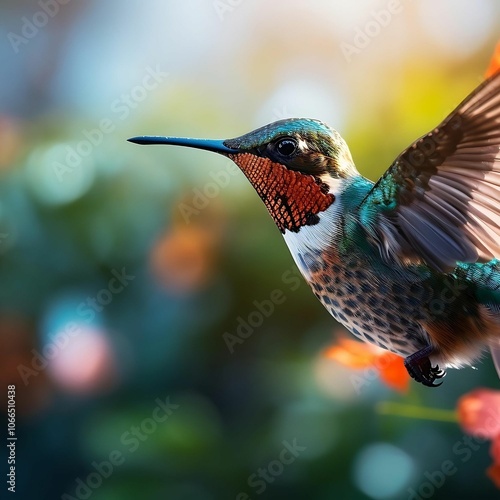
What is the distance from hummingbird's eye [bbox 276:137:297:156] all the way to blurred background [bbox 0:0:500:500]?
779mm

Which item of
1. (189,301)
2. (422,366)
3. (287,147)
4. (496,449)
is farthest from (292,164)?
(189,301)

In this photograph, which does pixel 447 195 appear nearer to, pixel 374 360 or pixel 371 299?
pixel 371 299

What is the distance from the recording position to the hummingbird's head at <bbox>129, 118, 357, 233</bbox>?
1.47 feet

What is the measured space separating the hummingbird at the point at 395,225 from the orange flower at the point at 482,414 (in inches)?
10.0

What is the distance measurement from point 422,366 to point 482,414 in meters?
0.32

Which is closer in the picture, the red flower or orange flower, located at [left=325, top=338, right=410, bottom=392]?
orange flower, located at [left=325, top=338, right=410, bottom=392]

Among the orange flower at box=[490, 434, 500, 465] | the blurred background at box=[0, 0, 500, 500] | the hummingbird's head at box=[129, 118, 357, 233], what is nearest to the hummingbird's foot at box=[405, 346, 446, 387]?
the hummingbird's head at box=[129, 118, 357, 233]

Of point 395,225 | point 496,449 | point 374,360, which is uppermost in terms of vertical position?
point 395,225

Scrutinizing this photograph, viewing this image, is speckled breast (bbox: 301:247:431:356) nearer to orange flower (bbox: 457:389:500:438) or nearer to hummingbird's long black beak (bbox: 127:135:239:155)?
hummingbird's long black beak (bbox: 127:135:239:155)

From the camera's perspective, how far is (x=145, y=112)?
1.43 m

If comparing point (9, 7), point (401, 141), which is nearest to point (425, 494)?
point (401, 141)

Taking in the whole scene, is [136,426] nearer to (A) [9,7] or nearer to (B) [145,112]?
(B) [145,112]

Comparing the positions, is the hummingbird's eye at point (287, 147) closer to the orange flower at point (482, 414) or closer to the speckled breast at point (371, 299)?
the speckled breast at point (371, 299)

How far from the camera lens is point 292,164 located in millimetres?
455
